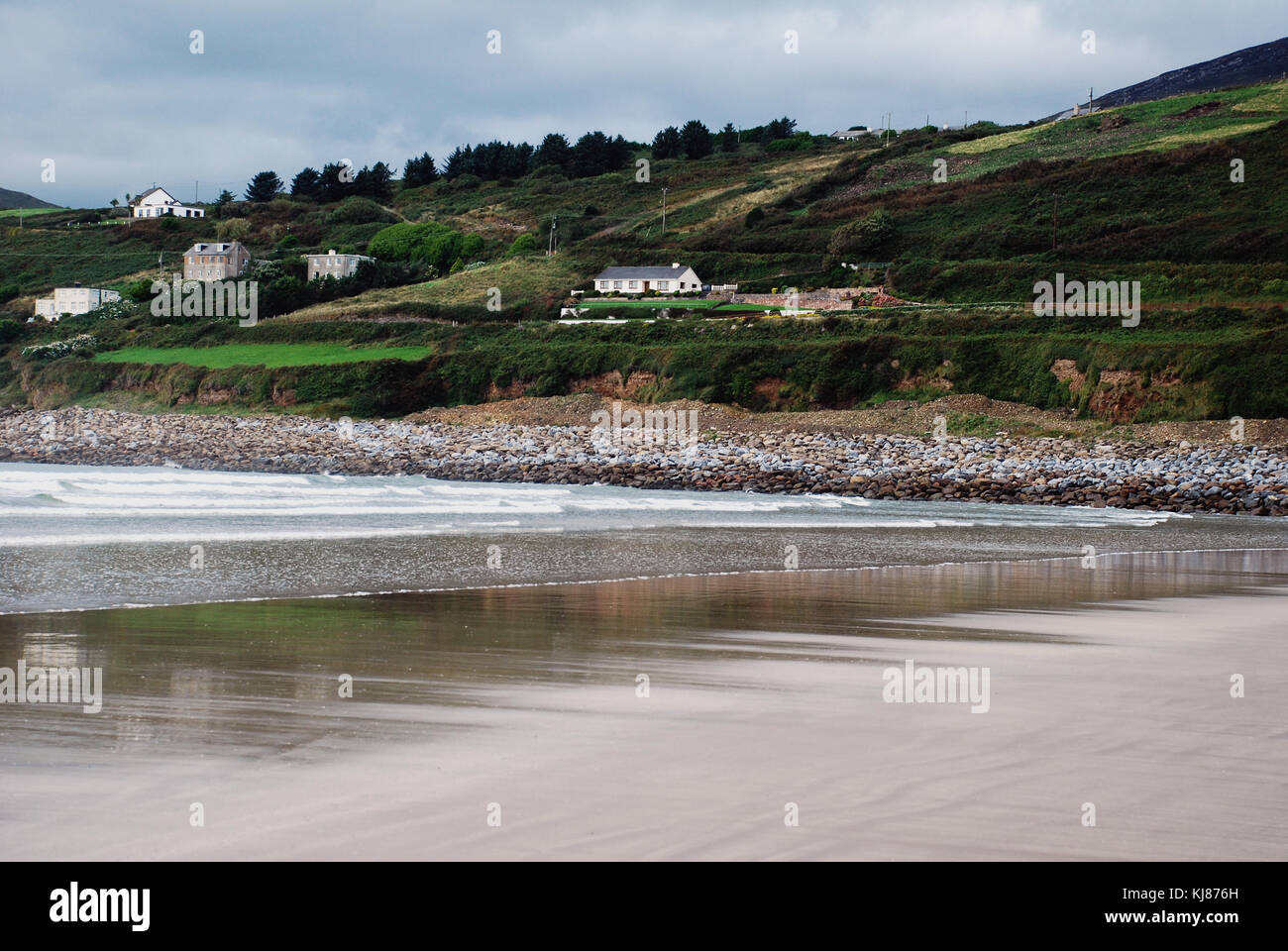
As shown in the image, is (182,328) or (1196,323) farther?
(182,328)

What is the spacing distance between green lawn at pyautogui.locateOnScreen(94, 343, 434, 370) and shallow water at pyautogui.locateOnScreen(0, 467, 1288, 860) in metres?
42.8

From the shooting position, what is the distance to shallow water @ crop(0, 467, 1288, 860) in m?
5.16

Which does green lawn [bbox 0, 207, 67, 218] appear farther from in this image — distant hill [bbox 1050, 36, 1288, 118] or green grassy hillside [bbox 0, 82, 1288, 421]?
distant hill [bbox 1050, 36, 1288, 118]

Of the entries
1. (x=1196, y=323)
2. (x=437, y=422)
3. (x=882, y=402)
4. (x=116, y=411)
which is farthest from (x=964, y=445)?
(x=116, y=411)

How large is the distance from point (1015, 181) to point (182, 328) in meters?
50.7

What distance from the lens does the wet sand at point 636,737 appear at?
509cm

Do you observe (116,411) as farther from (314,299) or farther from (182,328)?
(314,299)

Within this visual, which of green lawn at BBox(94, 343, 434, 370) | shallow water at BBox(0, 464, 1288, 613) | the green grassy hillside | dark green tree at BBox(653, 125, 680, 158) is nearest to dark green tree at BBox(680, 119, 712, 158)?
dark green tree at BBox(653, 125, 680, 158)

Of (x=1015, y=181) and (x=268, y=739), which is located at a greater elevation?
(x=1015, y=181)

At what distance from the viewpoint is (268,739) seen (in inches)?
256

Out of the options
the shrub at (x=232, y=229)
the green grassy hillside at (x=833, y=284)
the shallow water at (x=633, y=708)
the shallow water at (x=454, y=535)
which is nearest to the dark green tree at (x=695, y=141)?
the green grassy hillside at (x=833, y=284)

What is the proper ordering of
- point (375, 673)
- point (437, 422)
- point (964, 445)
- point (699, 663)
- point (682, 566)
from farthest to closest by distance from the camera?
point (437, 422), point (964, 445), point (682, 566), point (699, 663), point (375, 673)

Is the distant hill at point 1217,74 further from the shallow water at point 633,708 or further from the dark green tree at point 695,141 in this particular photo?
the shallow water at point 633,708

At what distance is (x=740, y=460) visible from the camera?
35.5m
